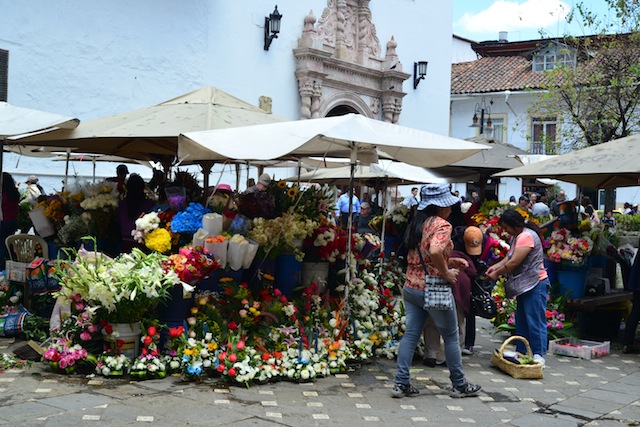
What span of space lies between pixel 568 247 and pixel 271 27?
1191 centimetres

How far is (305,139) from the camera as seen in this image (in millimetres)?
6375

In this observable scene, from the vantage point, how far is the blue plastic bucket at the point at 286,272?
7258 millimetres

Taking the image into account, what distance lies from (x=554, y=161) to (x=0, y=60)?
25.6 ft

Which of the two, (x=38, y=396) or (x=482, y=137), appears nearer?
(x=38, y=396)

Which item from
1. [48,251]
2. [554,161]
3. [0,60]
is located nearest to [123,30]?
[0,60]

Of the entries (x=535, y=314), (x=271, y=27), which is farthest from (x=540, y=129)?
(x=535, y=314)

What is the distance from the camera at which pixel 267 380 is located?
636cm

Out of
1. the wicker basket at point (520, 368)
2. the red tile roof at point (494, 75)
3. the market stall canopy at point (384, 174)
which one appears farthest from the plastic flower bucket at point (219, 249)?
the red tile roof at point (494, 75)

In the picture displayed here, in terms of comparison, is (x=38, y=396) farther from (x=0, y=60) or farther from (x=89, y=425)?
(x=0, y=60)

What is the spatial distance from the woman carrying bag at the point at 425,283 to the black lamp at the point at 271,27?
44.2 ft

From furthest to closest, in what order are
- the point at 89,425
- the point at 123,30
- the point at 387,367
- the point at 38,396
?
1. the point at 123,30
2. the point at 387,367
3. the point at 38,396
4. the point at 89,425

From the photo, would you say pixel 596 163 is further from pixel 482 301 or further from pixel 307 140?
pixel 307 140

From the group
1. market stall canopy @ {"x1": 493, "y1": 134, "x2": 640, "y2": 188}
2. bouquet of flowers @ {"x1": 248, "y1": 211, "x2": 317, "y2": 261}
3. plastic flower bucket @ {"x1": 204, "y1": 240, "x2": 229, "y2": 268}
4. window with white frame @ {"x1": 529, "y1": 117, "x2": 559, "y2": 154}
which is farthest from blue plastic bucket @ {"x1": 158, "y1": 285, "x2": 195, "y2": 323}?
window with white frame @ {"x1": 529, "y1": 117, "x2": 559, "y2": 154}

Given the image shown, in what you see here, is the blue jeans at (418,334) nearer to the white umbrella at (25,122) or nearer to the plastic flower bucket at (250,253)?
the plastic flower bucket at (250,253)
